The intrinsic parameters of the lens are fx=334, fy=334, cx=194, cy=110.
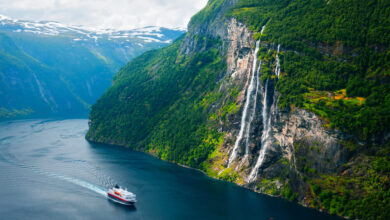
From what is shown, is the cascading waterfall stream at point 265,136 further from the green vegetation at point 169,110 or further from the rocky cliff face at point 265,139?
the green vegetation at point 169,110

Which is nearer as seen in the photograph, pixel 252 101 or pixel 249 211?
pixel 249 211

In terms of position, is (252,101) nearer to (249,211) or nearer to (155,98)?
(249,211)

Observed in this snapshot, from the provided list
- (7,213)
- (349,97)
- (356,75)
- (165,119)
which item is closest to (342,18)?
(356,75)

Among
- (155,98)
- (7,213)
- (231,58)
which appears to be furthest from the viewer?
(155,98)

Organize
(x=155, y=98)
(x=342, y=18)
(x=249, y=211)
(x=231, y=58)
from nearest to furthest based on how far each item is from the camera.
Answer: (x=249, y=211), (x=342, y=18), (x=231, y=58), (x=155, y=98)

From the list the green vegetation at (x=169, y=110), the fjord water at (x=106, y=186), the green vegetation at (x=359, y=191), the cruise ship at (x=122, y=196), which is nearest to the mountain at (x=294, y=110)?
the green vegetation at (x=359, y=191)

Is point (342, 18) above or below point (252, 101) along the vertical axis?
above

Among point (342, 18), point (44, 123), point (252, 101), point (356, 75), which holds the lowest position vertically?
point (44, 123)

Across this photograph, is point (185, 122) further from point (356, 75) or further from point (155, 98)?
point (356, 75)
